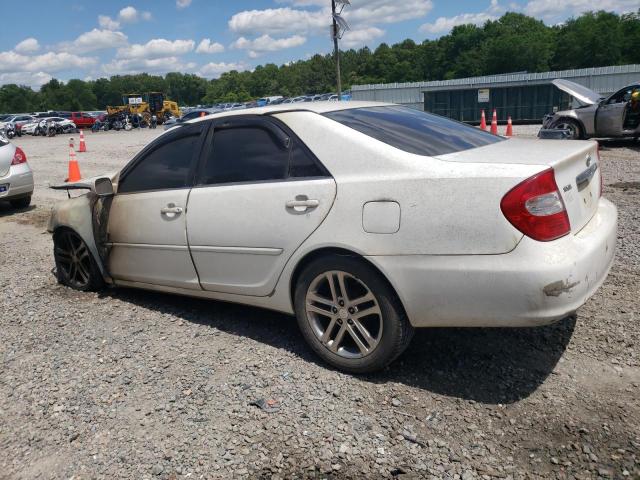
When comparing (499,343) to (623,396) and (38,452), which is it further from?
(38,452)

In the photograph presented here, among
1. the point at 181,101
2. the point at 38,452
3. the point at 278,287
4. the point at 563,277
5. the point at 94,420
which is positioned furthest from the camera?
the point at 181,101

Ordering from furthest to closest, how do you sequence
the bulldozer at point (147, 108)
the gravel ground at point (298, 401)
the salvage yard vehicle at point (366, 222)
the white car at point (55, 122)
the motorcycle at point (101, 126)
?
the bulldozer at point (147, 108) < the motorcycle at point (101, 126) < the white car at point (55, 122) < the salvage yard vehicle at point (366, 222) < the gravel ground at point (298, 401)

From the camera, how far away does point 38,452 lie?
2820 millimetres

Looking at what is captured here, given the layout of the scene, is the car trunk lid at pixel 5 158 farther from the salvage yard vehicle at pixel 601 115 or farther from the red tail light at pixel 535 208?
the salvage yard vehicle at pixel 601 115

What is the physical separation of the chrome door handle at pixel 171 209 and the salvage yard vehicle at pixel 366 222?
0.13 ft

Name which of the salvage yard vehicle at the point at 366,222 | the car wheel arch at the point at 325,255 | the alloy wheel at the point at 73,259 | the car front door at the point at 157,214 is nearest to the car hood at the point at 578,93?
the salvage yard vehicle at the point at 366,222

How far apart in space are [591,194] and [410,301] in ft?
4.29

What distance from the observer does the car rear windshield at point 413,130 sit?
321 cm

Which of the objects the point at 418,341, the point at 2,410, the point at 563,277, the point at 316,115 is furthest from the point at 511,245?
the point at 2,410

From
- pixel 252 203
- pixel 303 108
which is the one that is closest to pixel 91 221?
pixel 252 203

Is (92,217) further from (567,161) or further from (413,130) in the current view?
(567,161)

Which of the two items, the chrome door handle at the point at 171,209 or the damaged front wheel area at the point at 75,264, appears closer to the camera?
the chrome door handle at the point at 171,209

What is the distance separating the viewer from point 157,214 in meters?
4.11

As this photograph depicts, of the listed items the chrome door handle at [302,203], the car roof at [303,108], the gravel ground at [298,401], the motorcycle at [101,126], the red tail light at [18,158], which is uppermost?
the car roof at [303,108]
